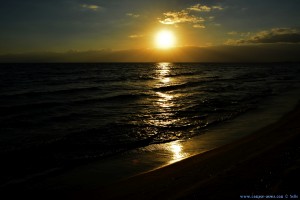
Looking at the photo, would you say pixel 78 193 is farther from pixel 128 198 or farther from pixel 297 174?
pixel 297 174

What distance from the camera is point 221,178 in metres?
5.52

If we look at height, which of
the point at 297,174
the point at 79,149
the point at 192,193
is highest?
the point at 297,174

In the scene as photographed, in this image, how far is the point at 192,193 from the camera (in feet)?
16.4

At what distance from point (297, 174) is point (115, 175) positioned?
4.61 meters

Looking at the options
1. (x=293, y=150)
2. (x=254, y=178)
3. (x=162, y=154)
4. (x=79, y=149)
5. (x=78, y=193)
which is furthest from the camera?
(x=79, y=149)

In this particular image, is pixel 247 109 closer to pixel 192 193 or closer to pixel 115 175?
pixel 115 175

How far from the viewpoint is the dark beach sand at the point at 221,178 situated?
4707 mm

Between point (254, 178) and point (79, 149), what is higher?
point (254, 178)

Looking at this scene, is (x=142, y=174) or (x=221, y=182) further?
(x=142, y=174)

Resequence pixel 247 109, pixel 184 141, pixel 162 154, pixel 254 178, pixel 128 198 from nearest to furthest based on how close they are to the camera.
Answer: pixel 254 178 → pixel 128 198 → pixel 162 154 → pixel 184 141 → pixel 247 109

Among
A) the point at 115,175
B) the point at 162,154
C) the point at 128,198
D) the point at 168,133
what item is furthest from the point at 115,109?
the point at 128,198

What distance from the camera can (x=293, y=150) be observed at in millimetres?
6879

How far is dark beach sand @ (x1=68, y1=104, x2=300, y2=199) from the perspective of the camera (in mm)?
4707

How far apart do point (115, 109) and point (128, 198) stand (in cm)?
1332
